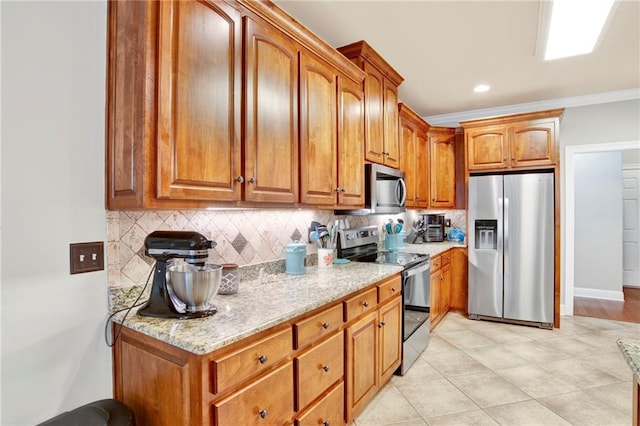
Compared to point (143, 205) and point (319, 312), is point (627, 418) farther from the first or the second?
point (143, 205)

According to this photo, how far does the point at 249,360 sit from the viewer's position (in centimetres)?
117

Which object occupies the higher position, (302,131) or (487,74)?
(487,74)

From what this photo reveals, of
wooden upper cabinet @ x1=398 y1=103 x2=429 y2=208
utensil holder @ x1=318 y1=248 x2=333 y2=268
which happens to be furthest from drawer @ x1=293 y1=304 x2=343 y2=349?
wooden upper cabinet @ x1=398 y1=103 x2=429 y2=208

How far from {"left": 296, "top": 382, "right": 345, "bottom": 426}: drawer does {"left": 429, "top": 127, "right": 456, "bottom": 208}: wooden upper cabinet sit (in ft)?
9.88

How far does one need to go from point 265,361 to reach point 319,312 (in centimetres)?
39

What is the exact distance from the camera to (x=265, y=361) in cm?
124

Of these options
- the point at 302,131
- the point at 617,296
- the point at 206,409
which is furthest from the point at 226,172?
the point at 617,296

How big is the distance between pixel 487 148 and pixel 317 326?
333cm

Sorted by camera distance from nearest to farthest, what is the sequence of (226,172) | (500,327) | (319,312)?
(226,172)
(319,312)
(500,327)

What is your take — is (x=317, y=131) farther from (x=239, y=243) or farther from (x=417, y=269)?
(x=417, y=269)

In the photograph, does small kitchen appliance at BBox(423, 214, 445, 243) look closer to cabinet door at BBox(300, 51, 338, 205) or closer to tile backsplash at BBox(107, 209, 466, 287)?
tile backsplash at BBox(107, 209, 466, 287)

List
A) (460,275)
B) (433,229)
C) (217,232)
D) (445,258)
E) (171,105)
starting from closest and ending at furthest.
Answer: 1. (171,105)
2. (217,232)
3. (445,258)
4. (460,275)
5. (433,229)

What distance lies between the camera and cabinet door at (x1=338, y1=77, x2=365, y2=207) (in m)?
2.25

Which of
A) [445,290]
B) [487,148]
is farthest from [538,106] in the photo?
[445,290]
